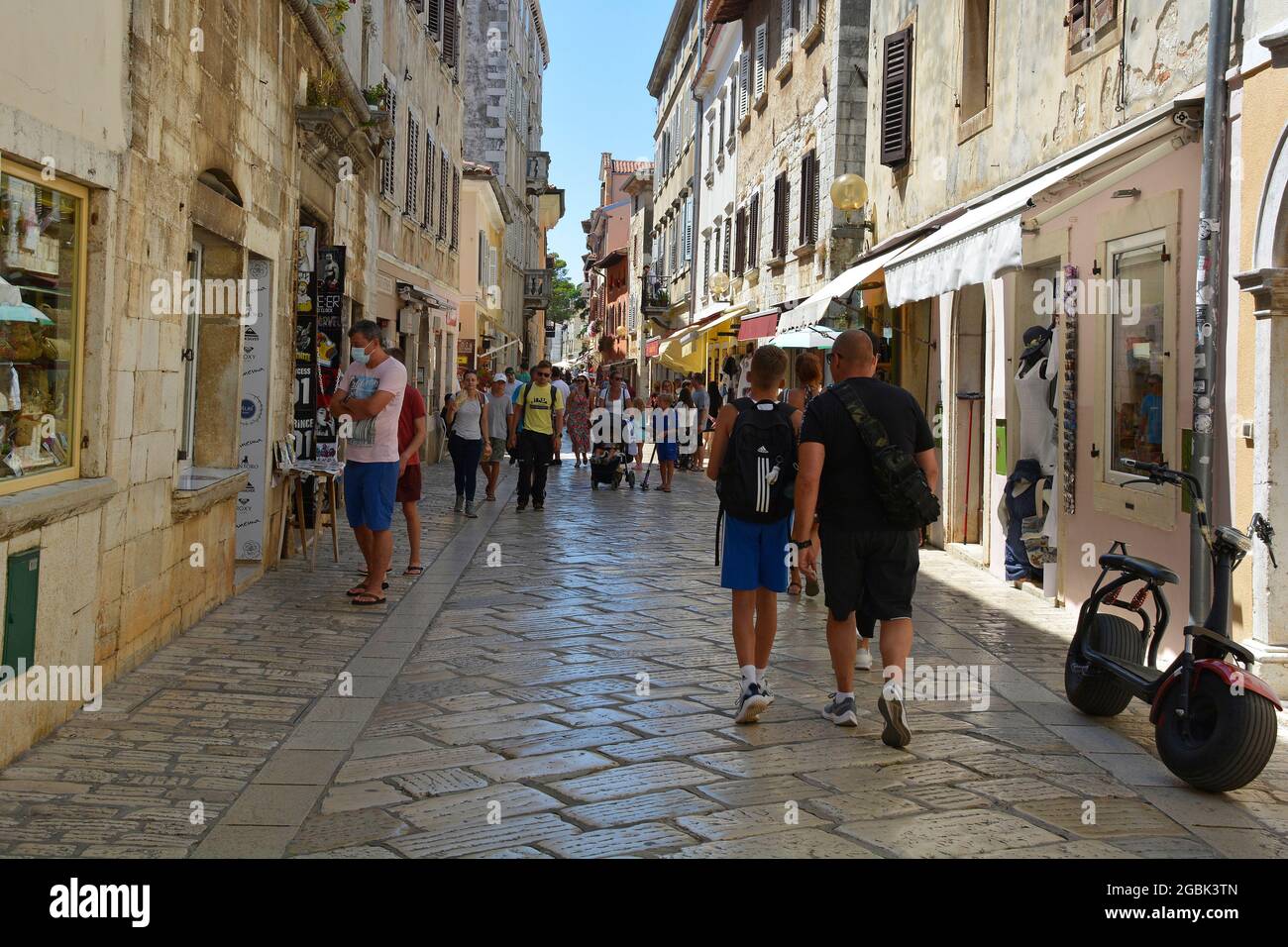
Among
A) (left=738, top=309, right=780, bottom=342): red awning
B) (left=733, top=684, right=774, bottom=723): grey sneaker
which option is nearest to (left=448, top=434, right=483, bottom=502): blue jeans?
(left=738, top=309, right=780, bottom=342): red awning

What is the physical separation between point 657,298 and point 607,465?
973 inches

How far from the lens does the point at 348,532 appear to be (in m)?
14.0

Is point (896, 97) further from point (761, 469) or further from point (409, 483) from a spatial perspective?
point (761, 469)

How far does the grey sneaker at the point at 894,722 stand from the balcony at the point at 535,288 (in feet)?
196

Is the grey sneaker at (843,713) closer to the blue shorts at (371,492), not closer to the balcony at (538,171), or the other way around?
the blue shorts at (371,492)

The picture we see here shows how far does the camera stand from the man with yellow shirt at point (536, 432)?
56.0ft

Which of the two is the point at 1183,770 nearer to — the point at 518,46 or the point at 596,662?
the point at 596,662

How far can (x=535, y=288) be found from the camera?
66688 mm

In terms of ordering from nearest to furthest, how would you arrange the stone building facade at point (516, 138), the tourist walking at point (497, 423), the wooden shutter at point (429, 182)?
the tourist walking at point (497, 423), the wooden shutter at point (429, 182), the stone building facade at point (516, 138)

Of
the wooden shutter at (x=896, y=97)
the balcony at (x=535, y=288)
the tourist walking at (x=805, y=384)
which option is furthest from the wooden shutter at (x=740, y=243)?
the balcony at (x=535, y=288)

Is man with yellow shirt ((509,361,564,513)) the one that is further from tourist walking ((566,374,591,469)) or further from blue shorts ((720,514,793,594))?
blue shorts ((720,514,793,594))

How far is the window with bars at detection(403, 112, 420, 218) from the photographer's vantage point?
21.9 metres

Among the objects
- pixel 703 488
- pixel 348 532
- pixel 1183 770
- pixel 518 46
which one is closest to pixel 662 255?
pixel 518 46

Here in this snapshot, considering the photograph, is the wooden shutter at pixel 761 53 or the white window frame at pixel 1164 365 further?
the wooden shutter at pixel 761 53
